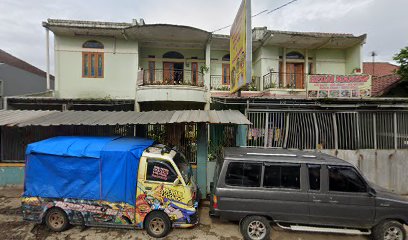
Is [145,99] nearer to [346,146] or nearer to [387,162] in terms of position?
[346,146]

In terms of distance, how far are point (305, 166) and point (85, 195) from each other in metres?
4.98

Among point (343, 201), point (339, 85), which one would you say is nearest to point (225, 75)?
point (339, 85)

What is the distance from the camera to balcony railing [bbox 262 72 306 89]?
12.7 metres

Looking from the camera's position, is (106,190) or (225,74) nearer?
(106,190)

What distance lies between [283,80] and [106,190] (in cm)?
1203

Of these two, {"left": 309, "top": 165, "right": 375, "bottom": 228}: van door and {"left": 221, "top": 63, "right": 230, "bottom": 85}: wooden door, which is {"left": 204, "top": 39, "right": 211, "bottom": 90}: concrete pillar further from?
{"left": 309, "top": 165, "right": 375, "bottom": 228}: van door

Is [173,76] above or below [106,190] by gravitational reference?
above

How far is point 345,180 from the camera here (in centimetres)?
460

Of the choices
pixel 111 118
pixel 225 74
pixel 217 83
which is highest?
pixel 225 74

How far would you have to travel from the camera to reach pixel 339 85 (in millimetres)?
9484

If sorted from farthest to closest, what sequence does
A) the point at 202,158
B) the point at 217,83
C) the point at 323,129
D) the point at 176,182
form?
1. the point at 217,83
2. the point at 323,129
3. the point at 202,158
4. the point at 176,182

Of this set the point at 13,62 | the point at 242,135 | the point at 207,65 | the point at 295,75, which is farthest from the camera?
the point at 13,62

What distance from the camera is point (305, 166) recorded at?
466 cm

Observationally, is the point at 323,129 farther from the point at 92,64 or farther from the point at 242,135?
the point at 92,64
